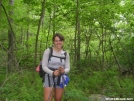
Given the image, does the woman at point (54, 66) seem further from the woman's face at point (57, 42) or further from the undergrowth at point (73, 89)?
the undergrowth at point (73, 89)

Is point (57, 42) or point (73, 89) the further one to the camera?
point (73, 89)

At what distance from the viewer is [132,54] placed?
10.4 m

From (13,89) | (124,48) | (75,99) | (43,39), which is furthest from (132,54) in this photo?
(43,39)

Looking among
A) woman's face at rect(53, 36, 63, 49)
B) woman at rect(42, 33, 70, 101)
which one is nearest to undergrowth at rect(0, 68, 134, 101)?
woman at rect(42, 33, 70, 101)

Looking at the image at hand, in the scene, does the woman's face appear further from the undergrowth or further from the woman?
the undergrowth

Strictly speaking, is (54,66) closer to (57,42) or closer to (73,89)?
(57,42)

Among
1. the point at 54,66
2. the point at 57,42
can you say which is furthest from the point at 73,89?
the point at 57,42

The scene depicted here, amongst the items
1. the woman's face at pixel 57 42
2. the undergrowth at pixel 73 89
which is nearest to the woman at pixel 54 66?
the woman's face at pixel 57 42

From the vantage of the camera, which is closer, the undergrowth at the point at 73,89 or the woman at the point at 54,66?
the woman at the point at 54,66

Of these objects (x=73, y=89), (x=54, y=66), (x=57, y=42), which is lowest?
(x=73, y=89)

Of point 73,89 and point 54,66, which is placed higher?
point 54,66

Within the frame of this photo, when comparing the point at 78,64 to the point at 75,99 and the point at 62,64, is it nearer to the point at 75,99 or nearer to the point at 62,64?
the point at 75,99

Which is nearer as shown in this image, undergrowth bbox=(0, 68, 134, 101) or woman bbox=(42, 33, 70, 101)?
woman bbox=(42, 33, 70, 101)

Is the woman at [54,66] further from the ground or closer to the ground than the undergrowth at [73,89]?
further from the ground
